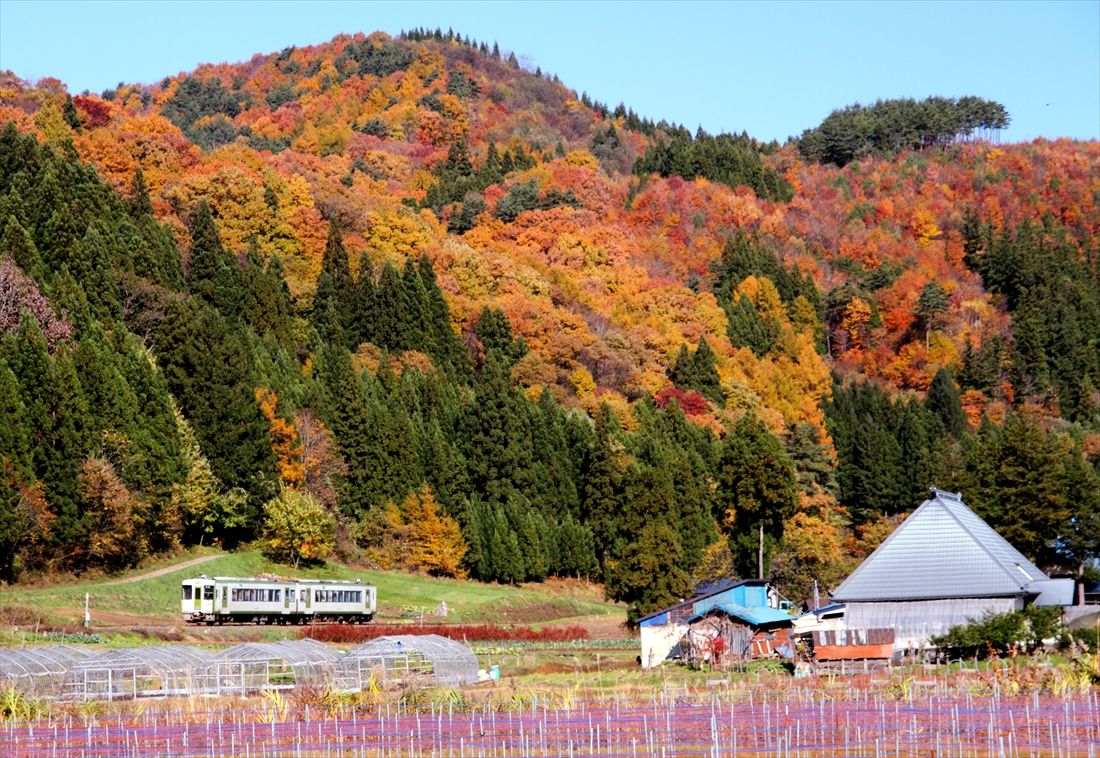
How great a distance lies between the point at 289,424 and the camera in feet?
256

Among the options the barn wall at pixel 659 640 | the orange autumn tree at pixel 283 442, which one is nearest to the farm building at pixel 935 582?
the barn wall at pixel 659 640

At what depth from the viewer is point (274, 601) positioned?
62.2 m

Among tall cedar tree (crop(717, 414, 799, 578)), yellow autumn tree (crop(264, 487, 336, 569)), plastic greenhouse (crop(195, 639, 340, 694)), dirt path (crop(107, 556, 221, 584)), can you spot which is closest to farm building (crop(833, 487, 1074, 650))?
tall cedar tree (crop(717, 414, 799, 578))

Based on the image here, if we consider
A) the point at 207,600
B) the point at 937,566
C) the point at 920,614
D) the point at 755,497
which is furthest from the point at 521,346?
the point at 920,614

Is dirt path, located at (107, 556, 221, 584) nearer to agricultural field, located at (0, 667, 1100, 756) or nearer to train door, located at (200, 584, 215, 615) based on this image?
train door, located at (200, 584, 215, 615)

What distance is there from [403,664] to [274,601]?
63.8 feet

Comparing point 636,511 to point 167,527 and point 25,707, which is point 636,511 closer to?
point 167,527

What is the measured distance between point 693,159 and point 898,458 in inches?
2658

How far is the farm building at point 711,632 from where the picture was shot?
5188cm

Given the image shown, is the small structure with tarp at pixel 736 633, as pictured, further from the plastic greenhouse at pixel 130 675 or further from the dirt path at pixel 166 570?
the dirt path at pixel 166 570

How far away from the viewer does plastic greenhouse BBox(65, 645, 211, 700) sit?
128ft

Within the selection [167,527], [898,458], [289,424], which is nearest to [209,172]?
[289,424]

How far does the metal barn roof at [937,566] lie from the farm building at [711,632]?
11.5 ft

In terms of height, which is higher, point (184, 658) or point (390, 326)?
point (390, 326)
